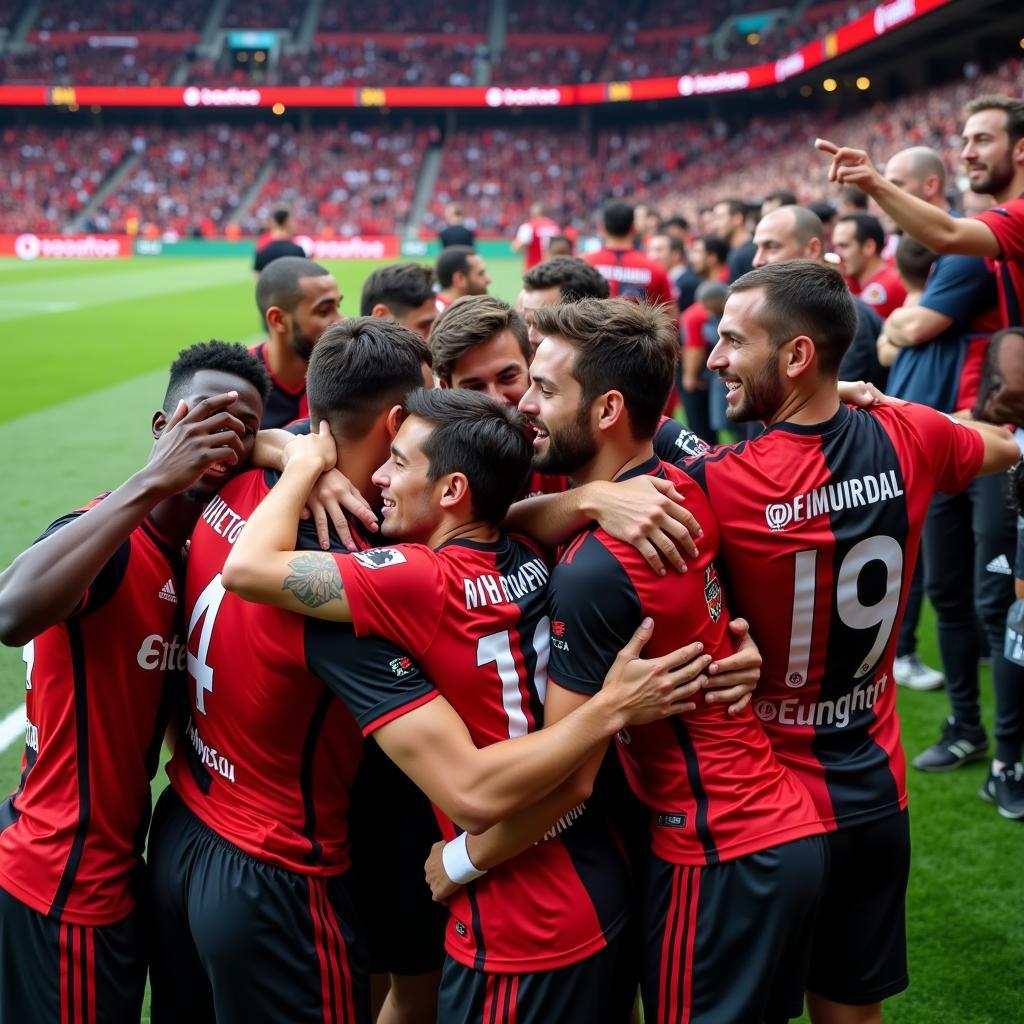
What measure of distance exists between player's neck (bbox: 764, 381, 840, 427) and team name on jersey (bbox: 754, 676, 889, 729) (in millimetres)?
730

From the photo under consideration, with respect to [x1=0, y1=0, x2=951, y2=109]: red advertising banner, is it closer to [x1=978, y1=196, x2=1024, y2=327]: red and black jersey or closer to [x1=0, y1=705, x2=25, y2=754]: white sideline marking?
[x1=978, y1=196, x2=1024, y2=327]: red and black jersey

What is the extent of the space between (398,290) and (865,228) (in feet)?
11.8

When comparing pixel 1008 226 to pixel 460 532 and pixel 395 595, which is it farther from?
pixel 395 595

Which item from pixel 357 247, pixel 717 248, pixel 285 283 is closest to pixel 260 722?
pixel 285 283

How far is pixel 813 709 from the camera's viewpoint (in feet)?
9.19

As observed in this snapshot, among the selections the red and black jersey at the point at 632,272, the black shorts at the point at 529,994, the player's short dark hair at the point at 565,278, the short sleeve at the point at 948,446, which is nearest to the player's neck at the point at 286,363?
the player's short dark hair at the point at 565,278

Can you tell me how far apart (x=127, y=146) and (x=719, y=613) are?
60035 mm

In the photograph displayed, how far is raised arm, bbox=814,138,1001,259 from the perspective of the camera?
4.05 metres

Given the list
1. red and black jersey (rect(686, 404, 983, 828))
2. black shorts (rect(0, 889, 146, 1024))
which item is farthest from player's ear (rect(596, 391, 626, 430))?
black shorts (rect(0, 889, 146, 1024))

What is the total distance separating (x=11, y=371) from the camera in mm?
15867

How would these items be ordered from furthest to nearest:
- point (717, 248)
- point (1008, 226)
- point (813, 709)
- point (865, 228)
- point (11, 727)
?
point (717, 248), point (865, 228), point (11, 727), point (1008, 226), point (813, 709)

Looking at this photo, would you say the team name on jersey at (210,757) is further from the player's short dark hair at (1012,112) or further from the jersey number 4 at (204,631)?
the player's short dark hair at (1012,112)

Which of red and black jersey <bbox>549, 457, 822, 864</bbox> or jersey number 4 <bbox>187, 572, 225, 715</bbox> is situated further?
jersey number 4 <bbox>187, 572, 225, 715</bbox>

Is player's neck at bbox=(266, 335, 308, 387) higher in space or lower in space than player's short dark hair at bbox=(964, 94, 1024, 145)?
lower
